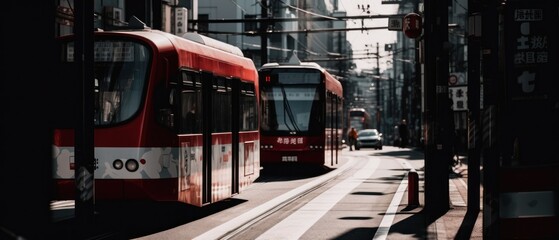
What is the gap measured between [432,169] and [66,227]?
22.5ft

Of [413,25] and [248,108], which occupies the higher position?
[413,25]

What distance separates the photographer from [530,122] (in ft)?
33.4

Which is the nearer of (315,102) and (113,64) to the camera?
(113,64)

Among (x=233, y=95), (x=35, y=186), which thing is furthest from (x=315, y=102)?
(x=35, y=186)

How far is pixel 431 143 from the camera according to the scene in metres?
18.2

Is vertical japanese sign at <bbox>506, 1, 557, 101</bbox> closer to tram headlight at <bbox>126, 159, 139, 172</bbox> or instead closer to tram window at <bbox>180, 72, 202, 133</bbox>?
tram headlight at <bbox>126, 159, 139, 172</bbox>

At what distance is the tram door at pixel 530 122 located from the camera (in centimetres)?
986

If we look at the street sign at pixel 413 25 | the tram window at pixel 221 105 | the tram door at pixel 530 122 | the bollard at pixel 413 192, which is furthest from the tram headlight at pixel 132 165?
the street sign at pixel 413 25

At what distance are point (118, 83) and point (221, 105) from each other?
356 centimetres

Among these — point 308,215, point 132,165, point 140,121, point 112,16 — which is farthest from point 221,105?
point 112,16

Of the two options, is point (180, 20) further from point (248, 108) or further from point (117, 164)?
point (117, 164)

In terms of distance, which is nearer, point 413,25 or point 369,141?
point 413,25

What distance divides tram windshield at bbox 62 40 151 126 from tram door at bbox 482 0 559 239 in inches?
226

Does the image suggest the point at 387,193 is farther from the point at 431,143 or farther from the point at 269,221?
the point at 269,221
